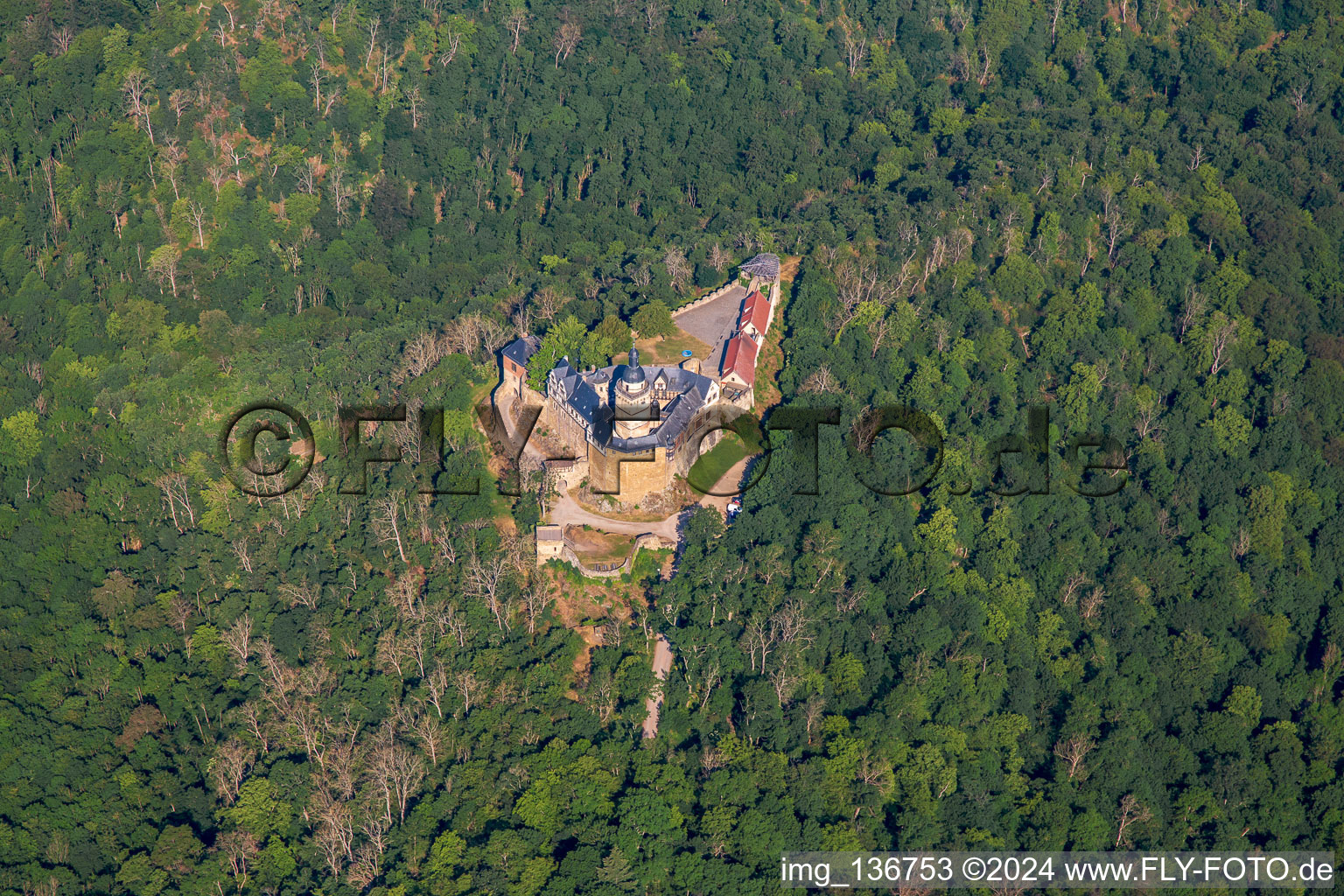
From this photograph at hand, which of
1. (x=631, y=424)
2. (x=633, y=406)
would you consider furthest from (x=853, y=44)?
A: (x=631, y=424)

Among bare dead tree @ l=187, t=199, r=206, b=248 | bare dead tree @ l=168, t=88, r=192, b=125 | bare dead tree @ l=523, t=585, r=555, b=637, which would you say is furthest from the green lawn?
bare dead tree @ l=168, t=88, r=192, b=125

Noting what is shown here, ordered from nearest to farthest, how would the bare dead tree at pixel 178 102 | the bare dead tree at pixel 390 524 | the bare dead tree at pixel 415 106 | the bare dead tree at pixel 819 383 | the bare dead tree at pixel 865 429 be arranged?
the bare dead tree at pixel 390 524
the bare dead tree at pixel 865 429
the bare dead tree at pixel 819 383
the bare dead tree at pixel 178 102
the bare dead tree at pixel 415 106

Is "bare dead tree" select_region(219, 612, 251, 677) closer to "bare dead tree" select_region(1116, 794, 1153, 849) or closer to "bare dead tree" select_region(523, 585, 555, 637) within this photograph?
"bare dead tree" select_region(523, 585, 555, 637)

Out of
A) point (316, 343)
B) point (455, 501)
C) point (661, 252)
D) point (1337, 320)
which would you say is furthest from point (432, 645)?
point (1337, 320)

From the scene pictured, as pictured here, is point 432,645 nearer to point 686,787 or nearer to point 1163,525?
point 686,787

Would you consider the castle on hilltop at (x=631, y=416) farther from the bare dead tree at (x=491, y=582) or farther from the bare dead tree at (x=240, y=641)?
the bare dead tree at (x=240, y=641)

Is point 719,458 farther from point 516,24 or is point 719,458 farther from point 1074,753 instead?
point 516,24

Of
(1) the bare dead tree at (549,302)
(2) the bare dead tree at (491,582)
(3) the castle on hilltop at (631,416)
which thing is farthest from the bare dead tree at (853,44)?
(2) the bare dead tree at (491,582)
